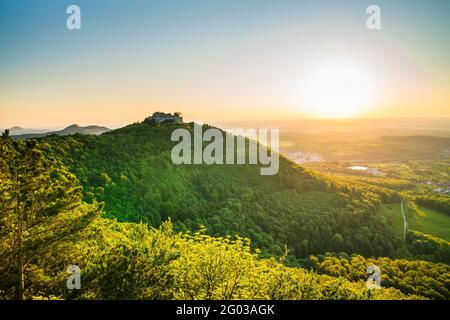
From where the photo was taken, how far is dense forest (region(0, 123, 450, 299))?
40.1 feet

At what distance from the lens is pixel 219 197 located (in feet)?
175

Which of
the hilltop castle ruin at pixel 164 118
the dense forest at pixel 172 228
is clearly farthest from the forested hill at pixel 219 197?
the hilltop castle ruin at pixel 164 118

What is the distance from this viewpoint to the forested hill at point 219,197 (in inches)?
1578

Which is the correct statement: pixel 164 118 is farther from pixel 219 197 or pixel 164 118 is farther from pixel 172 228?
pixel 172 228

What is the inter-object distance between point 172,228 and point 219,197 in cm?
2115

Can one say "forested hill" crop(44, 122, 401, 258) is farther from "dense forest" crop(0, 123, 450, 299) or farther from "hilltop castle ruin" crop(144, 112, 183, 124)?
"hilltop castle ruin" crop(144, 112, 183, 124)

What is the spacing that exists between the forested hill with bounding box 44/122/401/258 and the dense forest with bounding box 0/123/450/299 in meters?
0.22

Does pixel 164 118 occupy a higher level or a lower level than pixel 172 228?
higher

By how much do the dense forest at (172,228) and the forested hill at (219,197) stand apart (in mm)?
216

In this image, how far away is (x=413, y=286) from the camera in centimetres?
4581

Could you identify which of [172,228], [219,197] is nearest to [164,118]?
[219,197]

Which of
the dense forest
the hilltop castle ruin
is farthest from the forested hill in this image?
the hilltop castle ruin
